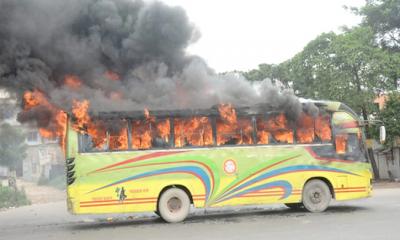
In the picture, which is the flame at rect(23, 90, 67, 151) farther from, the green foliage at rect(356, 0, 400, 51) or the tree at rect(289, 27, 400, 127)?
the green foliage at rect(356, 0, 400, 51)

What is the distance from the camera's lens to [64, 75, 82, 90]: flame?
44.2ft

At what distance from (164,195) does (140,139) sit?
164 centimetres

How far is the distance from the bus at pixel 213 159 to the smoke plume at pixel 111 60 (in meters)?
0.48

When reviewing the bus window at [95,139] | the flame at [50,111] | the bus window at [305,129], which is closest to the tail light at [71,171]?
the bus window at [95,139]

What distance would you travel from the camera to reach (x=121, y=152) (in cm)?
A: 1263

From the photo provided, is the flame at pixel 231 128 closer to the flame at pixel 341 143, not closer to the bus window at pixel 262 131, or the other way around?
the bus window at pixel 262 131

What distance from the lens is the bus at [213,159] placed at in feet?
40.8

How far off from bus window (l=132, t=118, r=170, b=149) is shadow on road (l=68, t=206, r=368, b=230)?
7.13 ft

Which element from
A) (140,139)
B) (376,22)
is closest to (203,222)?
(140,139)

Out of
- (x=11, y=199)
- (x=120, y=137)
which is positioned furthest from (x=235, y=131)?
(x=11, y=199)

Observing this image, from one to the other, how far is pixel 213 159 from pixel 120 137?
2591 mm

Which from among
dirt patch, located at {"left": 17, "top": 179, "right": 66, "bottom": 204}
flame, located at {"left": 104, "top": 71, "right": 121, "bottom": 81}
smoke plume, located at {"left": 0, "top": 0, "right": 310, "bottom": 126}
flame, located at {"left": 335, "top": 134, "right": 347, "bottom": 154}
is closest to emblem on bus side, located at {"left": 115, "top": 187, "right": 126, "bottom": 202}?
smoke plume, located at {"left": 0, "top": 0, "right": 310, "bottom": 126}

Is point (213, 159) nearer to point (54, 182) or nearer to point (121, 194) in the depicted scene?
point (121, 194)

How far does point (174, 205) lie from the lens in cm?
1302
